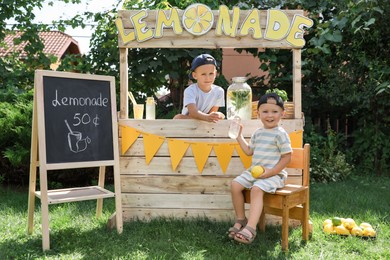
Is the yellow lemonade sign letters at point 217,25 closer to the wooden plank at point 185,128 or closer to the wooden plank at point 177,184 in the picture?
the wooden plank at point 185,128

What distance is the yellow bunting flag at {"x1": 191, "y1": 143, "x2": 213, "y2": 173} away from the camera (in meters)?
3.49

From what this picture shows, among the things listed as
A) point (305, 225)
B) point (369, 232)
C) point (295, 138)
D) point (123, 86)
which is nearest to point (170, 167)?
point (123, 86)

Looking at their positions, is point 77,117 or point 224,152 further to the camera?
point 224,152

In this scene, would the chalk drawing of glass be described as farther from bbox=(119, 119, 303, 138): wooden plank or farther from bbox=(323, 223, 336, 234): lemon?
bbox=(323, 223, 336, 234): lemon

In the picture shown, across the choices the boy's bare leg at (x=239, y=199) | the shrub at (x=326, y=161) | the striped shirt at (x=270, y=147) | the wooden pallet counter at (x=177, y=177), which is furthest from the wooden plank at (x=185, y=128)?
the shrub at (x=326, y=161)

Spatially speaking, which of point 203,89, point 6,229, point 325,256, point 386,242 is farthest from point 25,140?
point 386,242

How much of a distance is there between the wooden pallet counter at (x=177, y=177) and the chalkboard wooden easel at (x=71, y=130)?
27cm

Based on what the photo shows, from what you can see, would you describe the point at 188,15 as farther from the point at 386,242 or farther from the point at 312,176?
the point at 312,176

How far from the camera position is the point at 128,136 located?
11.6 feet

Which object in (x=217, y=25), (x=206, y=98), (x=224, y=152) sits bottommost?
(x=224, y=152)

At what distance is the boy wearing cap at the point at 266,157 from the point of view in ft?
9.94

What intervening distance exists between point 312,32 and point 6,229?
16.8 ft

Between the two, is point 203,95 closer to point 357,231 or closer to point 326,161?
point 357,231

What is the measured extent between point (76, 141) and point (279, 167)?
5.07 ft
